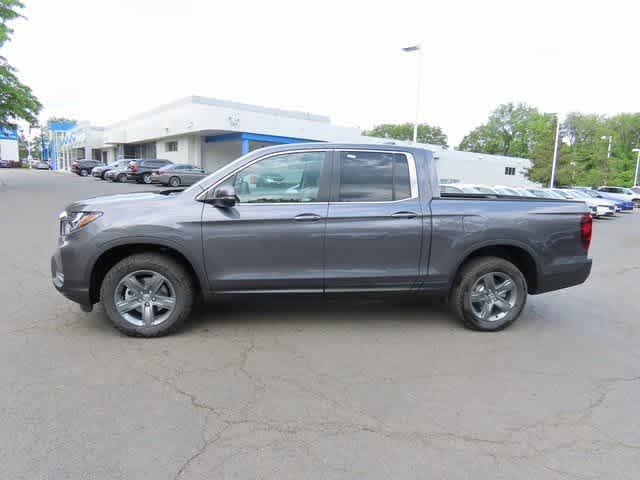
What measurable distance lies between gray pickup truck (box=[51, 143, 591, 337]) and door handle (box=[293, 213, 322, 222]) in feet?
0.05

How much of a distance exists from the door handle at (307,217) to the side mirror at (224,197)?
620mm

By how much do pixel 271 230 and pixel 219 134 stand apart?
1271 inches

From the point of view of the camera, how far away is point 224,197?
13.6 ft

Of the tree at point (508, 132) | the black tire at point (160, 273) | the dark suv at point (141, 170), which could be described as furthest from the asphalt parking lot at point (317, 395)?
the tree at point (508, 132)

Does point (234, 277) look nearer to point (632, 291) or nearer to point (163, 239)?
point (163, 239)

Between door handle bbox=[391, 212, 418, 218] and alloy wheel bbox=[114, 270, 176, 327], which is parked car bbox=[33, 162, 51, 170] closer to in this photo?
alloy wheel bbox=[114, 270, 176, 327]

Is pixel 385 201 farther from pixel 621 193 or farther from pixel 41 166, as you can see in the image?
pixel 41 166

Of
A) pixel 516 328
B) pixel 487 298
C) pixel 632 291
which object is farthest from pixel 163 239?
pixel 632 291

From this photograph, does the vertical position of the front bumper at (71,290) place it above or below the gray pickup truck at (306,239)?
below

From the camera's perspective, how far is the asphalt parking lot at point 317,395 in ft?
8.58

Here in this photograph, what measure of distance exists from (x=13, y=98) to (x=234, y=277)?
81.9 feet

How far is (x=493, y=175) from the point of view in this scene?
55.7 m

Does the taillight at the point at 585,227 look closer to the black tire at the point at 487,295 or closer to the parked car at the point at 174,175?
the black tire at the point at 487,295

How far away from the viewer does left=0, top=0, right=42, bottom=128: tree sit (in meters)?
22.0
